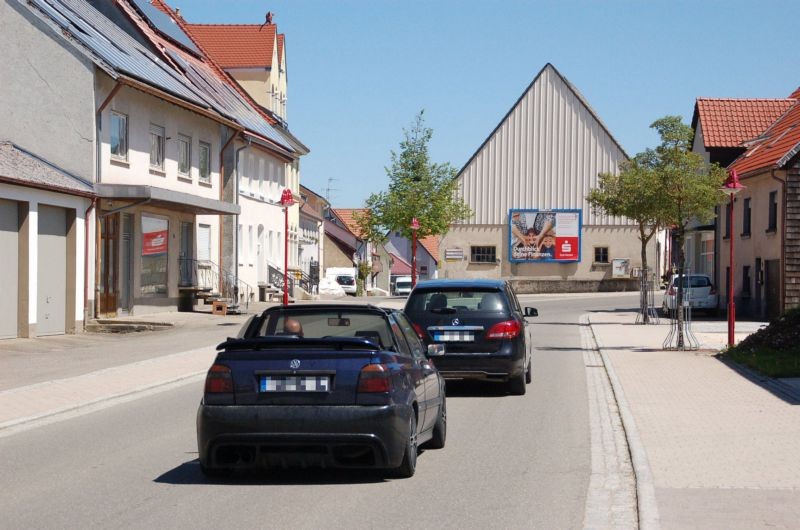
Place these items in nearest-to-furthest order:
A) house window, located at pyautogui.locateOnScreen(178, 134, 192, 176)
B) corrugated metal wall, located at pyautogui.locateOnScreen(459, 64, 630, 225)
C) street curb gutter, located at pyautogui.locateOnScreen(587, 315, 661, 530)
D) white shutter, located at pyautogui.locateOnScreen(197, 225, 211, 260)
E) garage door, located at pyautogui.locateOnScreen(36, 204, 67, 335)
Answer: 1. street curb gutter, located at pyautogui.locateOnScreen(587, 315, 661, 530)
2. garage door, located at pyautogui.locateOnScreen(36, 204, 67, 335)
3. house window, located at pyautogui.locateOnScreen(178, 134, 192, 176)
4. white shutter, located at pyautogui.locateOnScreen(197, 225, 211, 260)
5. corrugated metal wall, located at pyautogui.locateOnScreen(459, 64, 630, 225)

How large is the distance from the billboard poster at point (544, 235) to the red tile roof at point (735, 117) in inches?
913

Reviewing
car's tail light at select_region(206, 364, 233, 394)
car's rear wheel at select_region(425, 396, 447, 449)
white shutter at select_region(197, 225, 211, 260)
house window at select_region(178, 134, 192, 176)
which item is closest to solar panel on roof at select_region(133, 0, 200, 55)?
house window at select_region(178, 134, 192, 176)

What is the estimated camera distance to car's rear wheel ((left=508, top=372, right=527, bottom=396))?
1638 centimetres

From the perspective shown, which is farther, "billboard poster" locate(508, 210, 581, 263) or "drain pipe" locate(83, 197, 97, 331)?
"billboard poster" locate(508, 210, 581, 263)

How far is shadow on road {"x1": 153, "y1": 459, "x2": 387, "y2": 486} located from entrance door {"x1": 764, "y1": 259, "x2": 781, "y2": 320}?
31748mm

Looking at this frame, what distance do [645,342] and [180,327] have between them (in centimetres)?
1159

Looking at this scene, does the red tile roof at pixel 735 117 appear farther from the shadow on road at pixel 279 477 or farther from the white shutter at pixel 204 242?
the shadow on road at pixel 279 477

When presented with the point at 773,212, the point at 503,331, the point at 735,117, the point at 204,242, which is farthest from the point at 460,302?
the point at 735,117

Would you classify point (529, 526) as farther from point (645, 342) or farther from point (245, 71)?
point (245, 71)

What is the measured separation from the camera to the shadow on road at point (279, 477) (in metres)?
9.45

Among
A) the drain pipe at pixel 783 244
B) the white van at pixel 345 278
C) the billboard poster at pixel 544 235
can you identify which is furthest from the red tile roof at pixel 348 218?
the drain pipe at pixel 783 244

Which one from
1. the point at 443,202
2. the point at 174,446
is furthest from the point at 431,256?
the point at 174,446

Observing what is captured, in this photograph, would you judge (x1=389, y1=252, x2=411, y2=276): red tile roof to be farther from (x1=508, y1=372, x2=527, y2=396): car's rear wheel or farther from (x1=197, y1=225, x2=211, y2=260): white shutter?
(x1=508, y1=372, x2=527, y2=396): car's rear wheel

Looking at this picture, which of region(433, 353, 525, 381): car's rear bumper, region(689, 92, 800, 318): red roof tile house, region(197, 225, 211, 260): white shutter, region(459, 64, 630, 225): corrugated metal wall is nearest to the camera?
region(433, 353, 525, 381): car's rear bumper
